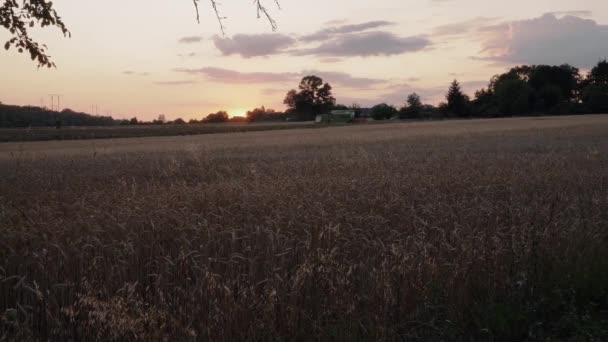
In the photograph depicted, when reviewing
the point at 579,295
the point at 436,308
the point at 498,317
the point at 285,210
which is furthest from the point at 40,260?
the point at 579,295

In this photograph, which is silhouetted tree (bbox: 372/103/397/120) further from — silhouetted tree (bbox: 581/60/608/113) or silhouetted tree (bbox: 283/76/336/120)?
silhouetted tree (bbox: 581/60/608/113)

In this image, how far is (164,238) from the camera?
5.75 m

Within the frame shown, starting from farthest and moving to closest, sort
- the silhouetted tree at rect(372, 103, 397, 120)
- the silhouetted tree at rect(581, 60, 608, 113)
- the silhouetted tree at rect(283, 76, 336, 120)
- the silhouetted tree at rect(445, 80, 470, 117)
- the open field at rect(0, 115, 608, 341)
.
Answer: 1. the silhouetted tree at rect(283, 76, 336, 120)
2. the silhouetted tree at rect(372, 103, 397, 120)
3. the silhouetted tree at rect(445, 80, 470, 117)
4. the silhouetted tree at rect(581, 60, 608, 113)
5. the open field at rect(0, 115, 608, 341)

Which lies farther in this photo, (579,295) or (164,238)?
(164,238)

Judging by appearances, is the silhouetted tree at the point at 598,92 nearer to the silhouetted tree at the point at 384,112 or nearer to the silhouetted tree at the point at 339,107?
the silhouetted tree at the point at 384,112

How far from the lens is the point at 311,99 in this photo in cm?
13975

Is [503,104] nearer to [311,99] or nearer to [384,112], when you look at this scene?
[384,112]

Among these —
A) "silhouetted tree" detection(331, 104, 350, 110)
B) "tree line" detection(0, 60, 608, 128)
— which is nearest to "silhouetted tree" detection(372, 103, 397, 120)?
"tree line" detection(0, 60, 608, 128)

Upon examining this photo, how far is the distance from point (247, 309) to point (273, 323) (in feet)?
0.81

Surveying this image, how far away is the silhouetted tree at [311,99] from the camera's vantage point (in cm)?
13900

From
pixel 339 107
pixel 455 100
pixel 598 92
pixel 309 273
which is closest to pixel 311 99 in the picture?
pixel 339 107

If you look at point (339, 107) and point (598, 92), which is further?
point (339, 107)

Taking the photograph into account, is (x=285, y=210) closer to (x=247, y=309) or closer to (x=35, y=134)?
(x=247, y=309)

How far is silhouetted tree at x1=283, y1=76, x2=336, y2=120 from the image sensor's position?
139 metres
